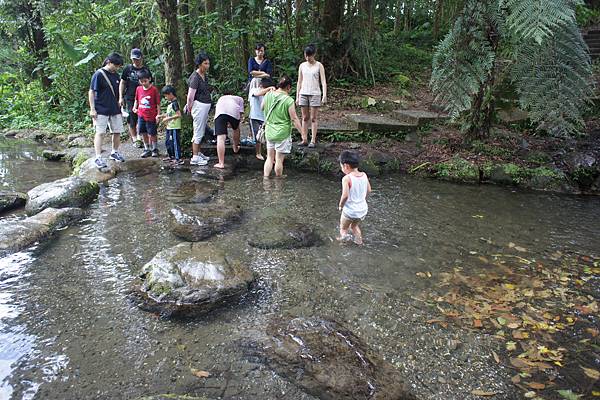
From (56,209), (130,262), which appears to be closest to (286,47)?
(56,209)

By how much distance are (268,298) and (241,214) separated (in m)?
2.24

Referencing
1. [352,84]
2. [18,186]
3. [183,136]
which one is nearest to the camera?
[18,186]

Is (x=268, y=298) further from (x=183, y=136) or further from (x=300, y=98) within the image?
(x=183, y=136)

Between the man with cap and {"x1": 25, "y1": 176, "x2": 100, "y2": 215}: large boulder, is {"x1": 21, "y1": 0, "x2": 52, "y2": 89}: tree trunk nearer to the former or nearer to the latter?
the man with cap

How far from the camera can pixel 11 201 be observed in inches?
267

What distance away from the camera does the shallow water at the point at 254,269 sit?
10.6 ft

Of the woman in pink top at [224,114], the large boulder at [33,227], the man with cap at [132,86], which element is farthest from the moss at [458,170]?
the large boulder at [33,227]

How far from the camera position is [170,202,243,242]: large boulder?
5.60 m

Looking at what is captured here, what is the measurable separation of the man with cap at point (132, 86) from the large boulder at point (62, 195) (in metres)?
2.54

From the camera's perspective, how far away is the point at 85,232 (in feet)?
18.8

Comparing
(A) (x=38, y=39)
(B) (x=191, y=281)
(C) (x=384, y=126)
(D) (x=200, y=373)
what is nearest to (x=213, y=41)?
(C) (x=384, y=126)

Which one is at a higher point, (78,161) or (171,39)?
(171,39)

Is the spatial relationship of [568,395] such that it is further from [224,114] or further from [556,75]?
[224,114]

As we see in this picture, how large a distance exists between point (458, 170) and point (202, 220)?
16.9 feet
